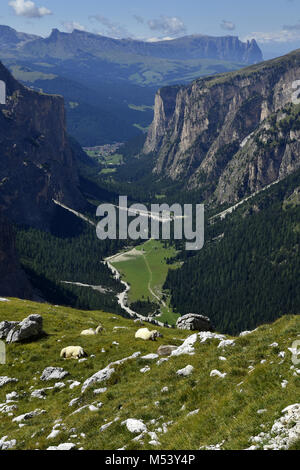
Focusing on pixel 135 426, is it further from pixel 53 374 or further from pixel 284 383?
pixel 53 374

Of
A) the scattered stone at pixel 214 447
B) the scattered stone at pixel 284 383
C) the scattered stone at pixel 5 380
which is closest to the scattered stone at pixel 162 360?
the scattered stone at pixel 284 383

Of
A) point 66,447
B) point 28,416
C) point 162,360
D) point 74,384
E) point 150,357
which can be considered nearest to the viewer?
point 66,447

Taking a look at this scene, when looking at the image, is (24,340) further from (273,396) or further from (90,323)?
(273,396)

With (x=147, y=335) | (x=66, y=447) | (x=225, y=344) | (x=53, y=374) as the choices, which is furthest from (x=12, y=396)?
(x=225, y=344)

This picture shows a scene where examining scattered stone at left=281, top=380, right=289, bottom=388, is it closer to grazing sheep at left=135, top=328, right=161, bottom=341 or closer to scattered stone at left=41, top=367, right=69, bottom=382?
scattered stone at left=41, top=367, right=69, bottom=382

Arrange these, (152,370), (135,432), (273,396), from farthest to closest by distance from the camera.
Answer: (152,370)
(135,432)
(273,396)
